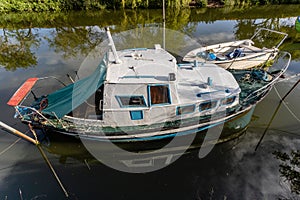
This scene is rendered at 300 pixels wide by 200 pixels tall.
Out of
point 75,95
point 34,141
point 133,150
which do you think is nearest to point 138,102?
point 133,150

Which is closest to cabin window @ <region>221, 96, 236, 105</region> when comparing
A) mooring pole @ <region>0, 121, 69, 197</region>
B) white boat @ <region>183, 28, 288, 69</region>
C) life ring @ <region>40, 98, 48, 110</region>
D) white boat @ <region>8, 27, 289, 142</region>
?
white boat @ <region>8, 27, 289, 142</region>

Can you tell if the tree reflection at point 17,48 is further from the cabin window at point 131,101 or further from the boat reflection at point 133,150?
the cabin window at point 131,101

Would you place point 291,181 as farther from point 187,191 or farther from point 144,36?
point 144,36

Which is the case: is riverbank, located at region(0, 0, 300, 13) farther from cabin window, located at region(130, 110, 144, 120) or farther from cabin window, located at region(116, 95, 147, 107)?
cabin window, located at region(130, 110, 144, 120)

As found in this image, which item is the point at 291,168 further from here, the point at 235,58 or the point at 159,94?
the point at 235,58

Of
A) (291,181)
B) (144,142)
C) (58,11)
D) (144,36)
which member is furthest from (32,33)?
(291,181)

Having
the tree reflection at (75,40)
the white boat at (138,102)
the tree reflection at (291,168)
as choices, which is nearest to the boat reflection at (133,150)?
the white boat at (138,102)

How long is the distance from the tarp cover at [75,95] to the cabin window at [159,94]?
1.82 meters

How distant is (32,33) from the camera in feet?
63.9

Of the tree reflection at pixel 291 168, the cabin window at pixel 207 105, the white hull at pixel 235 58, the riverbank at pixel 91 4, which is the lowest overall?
the tree reflection at pixel 291 168

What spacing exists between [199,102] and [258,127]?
364 centimetres

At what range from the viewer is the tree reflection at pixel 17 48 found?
577 inches

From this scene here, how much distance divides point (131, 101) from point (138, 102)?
0.26 metres

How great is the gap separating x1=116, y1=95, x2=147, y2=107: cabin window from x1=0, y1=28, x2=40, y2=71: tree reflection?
10.5 metres
